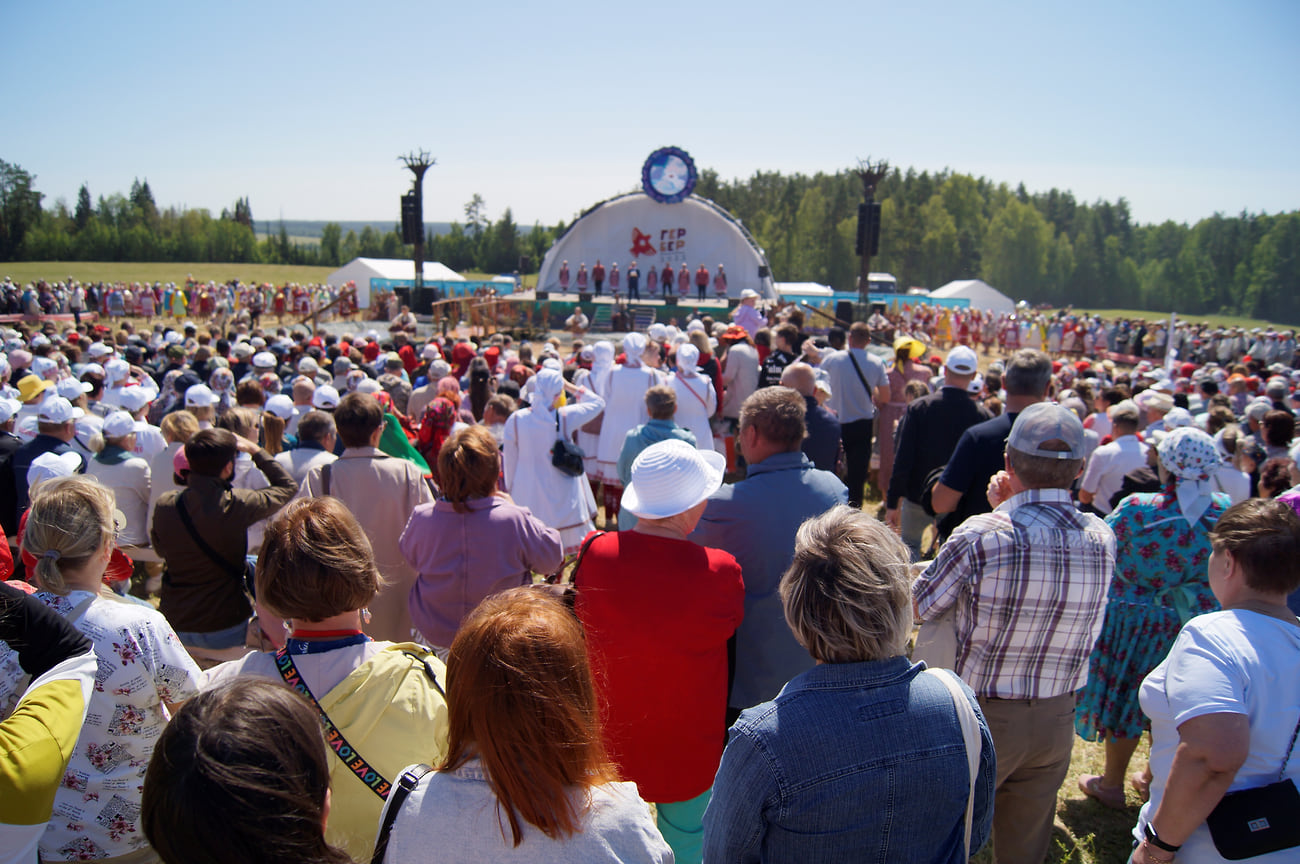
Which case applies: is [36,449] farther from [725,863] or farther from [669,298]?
[669,298]

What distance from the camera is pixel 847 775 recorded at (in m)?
1.35

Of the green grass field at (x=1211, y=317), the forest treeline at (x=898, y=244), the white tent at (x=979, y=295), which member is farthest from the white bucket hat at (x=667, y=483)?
the green grass field at (x=1211, y=317)

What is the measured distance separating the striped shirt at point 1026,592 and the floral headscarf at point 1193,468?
77cm

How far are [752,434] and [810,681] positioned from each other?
149 centimetres

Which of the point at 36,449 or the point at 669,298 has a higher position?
the point at 669,298

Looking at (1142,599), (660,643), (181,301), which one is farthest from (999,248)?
(660,643)

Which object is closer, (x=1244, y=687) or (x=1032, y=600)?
(x=1244, y=687)

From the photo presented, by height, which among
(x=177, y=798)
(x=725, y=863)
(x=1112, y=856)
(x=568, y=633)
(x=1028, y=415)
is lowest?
(x=1112, y=856)

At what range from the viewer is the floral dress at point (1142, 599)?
9.34 feet

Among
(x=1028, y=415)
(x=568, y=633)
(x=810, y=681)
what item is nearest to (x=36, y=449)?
(x=568, y=633)

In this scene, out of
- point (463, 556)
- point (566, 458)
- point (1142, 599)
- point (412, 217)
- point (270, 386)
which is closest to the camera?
point (463, 556)

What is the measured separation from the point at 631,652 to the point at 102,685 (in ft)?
4.39

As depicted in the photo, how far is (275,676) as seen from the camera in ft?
5.44

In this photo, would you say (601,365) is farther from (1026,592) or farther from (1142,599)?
(1026,592)
